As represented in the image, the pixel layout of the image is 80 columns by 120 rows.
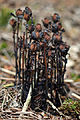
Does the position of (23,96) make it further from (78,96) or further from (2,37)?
(2,37)

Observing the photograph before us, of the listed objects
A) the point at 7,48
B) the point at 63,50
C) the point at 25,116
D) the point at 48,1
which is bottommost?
the point at 25,116

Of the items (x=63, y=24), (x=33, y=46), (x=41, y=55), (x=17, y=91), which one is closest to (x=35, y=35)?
(x=33, y=46)

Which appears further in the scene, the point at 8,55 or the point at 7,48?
the point at 7,48

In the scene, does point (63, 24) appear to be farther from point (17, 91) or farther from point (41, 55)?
point (17, 91)

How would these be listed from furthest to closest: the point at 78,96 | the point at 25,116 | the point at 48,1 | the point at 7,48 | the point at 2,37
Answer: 1. the point at 48,1
2. the point at 2,37
3. the point at 7,48
4. the point at 78,96
5. the point at 25,116

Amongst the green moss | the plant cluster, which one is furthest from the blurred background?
the plant cluster

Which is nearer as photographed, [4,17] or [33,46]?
[33,46]

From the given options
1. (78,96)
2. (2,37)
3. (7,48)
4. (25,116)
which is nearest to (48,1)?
(2,37)

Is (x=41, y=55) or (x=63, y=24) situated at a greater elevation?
(x=63, y=24)

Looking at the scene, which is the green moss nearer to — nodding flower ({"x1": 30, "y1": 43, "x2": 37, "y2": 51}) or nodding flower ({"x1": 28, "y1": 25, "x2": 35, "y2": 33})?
nodding flower ({"x1": 28, "y1": 25, "x2": 35, "y2": 33})
